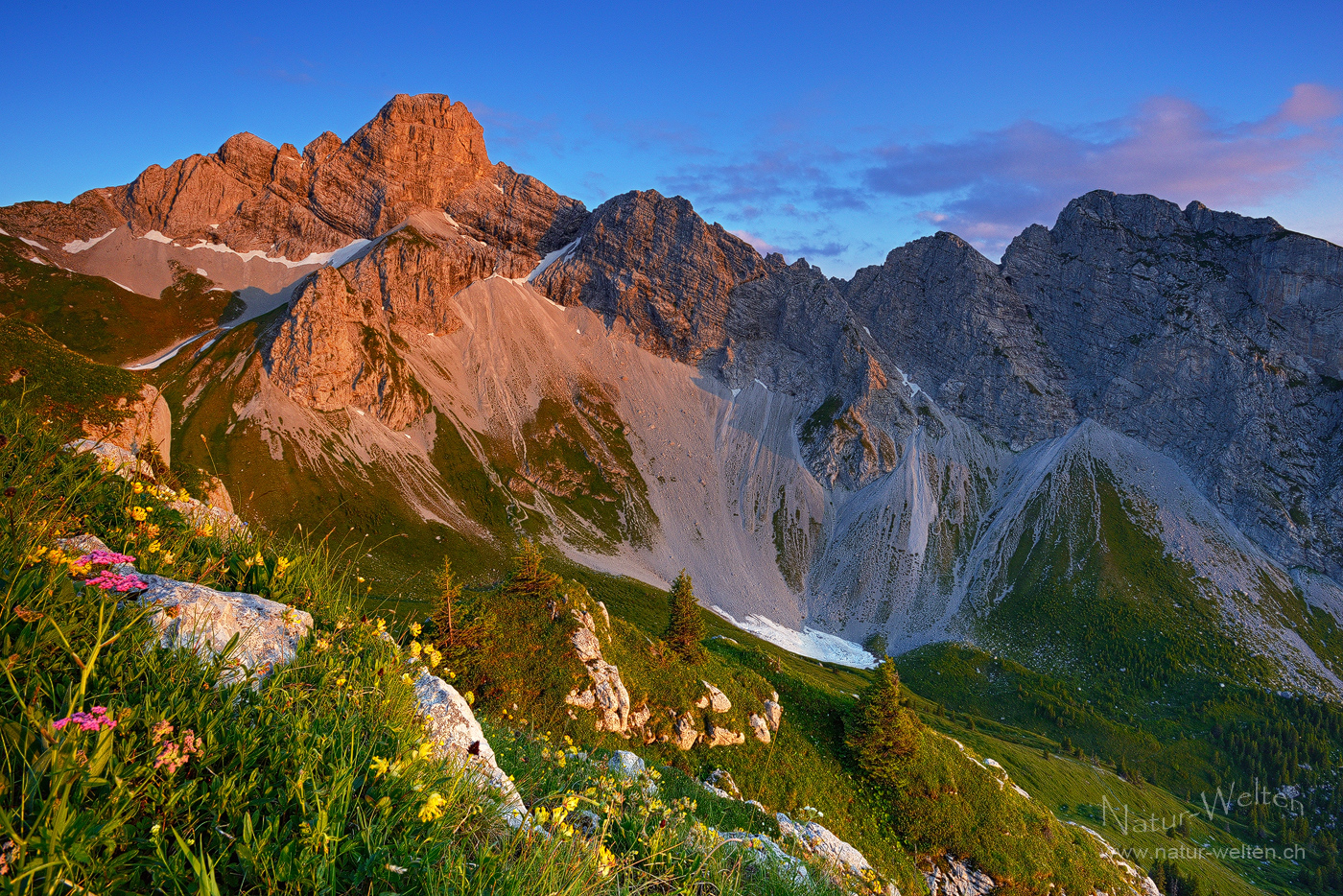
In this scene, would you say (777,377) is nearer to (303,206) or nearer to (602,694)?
(303,206)

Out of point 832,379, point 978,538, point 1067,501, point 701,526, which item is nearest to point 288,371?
point 701,526

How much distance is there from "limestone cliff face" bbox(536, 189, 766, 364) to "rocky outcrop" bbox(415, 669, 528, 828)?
14271cm

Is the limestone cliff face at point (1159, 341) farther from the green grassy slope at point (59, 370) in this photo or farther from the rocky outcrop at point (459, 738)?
the rocky outcrop at point (459, 738)

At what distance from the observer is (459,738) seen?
5.47 metres

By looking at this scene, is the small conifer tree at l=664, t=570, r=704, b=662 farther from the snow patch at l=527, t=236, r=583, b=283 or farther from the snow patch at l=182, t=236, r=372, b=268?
the snow patch at l=182, t=236, r=372, b=268

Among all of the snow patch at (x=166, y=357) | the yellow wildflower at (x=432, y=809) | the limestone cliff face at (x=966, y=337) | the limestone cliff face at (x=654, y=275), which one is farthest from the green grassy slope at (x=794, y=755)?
the limestone cliff face at (x=966, y=337)

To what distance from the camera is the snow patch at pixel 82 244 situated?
132 meters

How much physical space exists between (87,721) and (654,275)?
153744 mm

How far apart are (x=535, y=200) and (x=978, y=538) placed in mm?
141851

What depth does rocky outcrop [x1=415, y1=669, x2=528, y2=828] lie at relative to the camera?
14.7 ft

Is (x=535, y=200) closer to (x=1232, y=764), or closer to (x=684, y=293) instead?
(x=684, y=293)

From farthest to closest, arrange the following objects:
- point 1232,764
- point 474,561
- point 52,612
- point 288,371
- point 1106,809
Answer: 1. point 288,371
2. point 474,561
3. point 1232,764
4. point 1106,809
5. point 52,612

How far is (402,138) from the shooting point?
151875 mm

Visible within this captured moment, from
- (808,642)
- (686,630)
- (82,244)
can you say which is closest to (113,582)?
(686,630)
